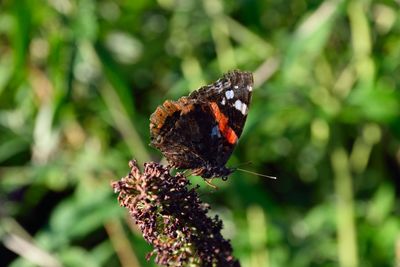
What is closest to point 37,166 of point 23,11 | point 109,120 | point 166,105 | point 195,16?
point 109,120

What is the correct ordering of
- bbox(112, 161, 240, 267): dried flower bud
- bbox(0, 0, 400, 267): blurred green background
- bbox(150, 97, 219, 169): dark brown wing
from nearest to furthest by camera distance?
bbox(112, 161, 240, 267): dried flower bud, bbox(150, 97, 219, 169): dark brown wing, bbox(0, 0, 400, 267): blurred green background

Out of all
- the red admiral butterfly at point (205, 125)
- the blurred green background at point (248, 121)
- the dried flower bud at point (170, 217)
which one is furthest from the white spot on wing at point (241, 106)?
the blurred green background at point (248, 121)

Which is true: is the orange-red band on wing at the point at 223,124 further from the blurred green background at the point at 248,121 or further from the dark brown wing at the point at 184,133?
the blurred green background at the point at 248,121

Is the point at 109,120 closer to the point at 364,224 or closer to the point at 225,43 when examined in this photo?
the point at 225,43

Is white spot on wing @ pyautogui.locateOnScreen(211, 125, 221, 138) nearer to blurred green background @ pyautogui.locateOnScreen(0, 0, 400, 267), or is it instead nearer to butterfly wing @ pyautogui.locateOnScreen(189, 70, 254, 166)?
butterfly wing @ pyautogui.locateOnScreen(189, 70, 254, 166)

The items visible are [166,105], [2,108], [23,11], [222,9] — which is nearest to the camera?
[166,105]

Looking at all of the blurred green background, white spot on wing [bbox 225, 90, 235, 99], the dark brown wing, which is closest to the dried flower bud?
the dark brown wing
